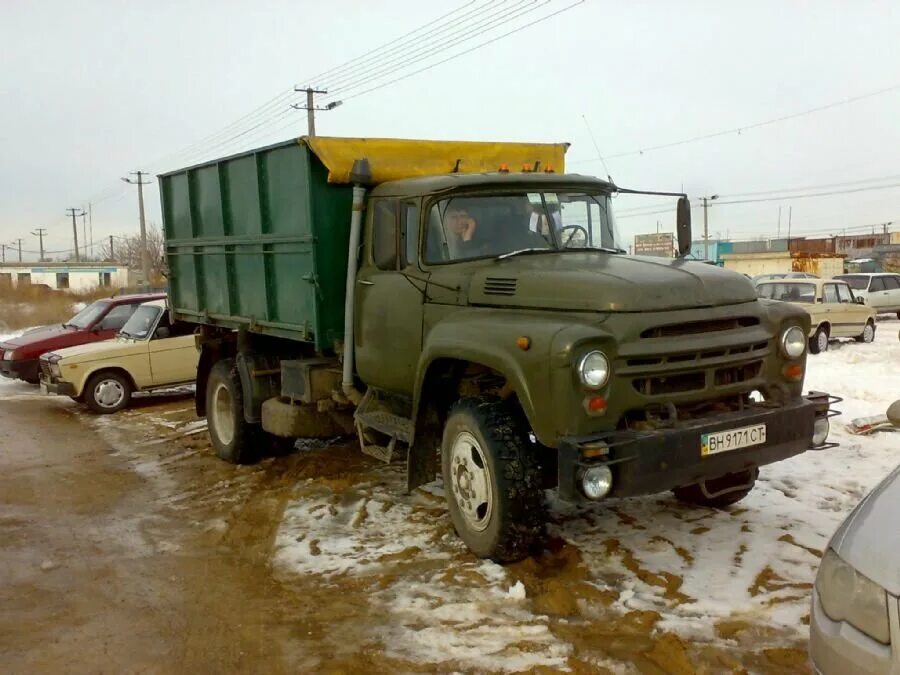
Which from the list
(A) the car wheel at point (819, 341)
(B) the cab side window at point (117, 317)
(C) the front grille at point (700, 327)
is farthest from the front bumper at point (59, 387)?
(A) the car wheel at point (819, 341)

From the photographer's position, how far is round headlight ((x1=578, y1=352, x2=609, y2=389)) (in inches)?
156

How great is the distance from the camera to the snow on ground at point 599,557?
3844 mm

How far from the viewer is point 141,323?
1174cm

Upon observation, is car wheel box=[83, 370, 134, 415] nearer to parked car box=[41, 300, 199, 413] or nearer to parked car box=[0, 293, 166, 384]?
parked car box=[41, 300, 199, 413]

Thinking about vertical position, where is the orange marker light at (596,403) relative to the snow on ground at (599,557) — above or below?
above

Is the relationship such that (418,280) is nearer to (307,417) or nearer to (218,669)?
(307,417)

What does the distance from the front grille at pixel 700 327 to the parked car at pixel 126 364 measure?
28.1 ft

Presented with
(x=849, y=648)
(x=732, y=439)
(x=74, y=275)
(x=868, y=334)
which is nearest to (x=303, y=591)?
(x=732, y=439)

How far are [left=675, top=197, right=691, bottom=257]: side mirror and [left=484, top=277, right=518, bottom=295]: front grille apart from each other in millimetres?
1820

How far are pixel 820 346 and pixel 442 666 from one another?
14.3 metres

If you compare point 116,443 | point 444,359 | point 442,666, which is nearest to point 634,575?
point 442,666

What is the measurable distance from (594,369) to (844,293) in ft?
50.5

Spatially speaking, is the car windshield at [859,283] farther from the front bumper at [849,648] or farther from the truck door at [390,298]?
the front bumper at [849,648]

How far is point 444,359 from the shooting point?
4969 mm
